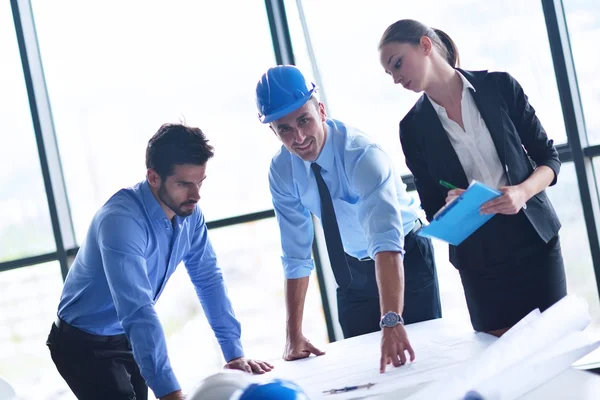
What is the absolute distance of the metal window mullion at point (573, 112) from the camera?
319 centimetres

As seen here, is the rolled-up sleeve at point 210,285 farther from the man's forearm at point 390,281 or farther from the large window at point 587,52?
the large window at point 587,52

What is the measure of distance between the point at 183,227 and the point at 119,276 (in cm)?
36

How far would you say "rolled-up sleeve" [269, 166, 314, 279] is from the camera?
2174 millimetres

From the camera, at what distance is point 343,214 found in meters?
2.12

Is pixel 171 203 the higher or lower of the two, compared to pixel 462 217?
higher

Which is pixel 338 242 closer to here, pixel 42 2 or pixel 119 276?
pixel 119 276

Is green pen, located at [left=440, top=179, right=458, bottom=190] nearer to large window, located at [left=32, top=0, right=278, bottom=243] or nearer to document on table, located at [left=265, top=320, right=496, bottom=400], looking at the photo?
document on table, located at [left=265, top=320, right=496, bottom=400]

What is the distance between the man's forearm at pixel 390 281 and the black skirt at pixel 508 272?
0.79ft

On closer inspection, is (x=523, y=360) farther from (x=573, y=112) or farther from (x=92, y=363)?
(x=573, y=112)

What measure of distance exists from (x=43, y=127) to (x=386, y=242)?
2.45m

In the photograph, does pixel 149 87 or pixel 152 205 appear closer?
pixel 152 205

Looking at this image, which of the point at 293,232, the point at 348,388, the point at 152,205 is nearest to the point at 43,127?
the point at 152,205

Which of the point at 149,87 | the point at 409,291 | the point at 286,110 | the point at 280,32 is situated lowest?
the point at 409,291

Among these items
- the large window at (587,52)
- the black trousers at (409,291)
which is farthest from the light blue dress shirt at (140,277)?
the large window at (587,52)
